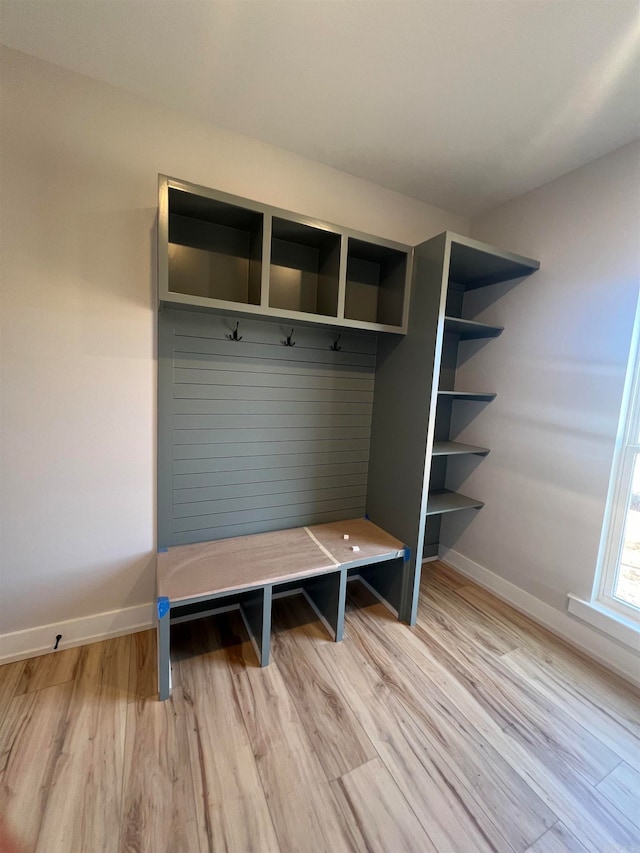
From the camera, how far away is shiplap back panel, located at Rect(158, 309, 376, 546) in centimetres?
180

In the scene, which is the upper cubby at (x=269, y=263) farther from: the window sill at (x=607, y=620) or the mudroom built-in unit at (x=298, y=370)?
the window sill at (x=607, y=620)

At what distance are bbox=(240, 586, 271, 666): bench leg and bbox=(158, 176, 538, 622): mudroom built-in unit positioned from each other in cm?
44

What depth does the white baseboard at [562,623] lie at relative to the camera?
67.9 inches

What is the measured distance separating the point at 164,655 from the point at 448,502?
1918 mm

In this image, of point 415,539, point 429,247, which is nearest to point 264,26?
point 429,247

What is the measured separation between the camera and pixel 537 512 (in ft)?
6.98

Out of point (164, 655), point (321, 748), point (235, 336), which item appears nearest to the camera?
point (321, 748)

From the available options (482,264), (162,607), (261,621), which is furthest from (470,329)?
(162,607)

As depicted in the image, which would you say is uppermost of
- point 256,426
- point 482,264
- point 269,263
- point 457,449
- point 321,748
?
point 482,264

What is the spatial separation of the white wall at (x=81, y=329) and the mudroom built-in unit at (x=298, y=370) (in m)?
0.17

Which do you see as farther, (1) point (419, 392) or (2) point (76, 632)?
(1) point (419, 392)

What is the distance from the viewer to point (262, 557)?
180 centimetres

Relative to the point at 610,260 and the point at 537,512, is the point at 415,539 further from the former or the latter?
the point at 610,260

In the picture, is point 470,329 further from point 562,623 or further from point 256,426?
point 562,623
